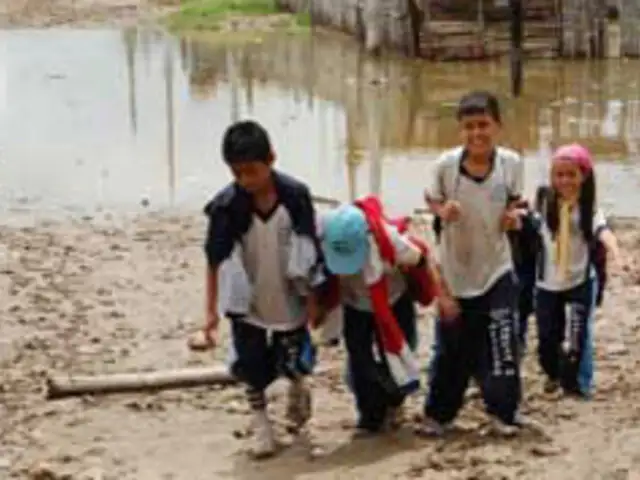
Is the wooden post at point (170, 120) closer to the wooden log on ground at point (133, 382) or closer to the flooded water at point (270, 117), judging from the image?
the flooded water at point (270, 117)

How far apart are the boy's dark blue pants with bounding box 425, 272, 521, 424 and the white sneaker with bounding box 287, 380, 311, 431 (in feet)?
1.72

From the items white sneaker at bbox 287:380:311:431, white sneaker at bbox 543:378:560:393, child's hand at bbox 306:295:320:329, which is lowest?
white sneaker at bbox 543:378:560:393

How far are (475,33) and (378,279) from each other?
2253 cm

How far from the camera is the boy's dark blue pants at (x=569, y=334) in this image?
7258 mm

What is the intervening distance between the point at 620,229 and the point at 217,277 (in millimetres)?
7095

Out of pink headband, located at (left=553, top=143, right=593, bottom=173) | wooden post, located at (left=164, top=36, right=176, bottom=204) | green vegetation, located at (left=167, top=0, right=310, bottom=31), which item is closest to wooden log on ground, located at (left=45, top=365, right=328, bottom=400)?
pink headband, located at (left=553, top=143, right=593, bottom=173)

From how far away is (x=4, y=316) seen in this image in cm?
1015

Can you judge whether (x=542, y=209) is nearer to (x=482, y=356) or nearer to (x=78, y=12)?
(x=482, y=356)

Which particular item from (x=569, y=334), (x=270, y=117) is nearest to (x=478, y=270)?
(x=569, y=334)

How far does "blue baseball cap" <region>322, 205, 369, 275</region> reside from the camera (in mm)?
6363

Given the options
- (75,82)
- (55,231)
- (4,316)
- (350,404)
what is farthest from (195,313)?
(75,82)

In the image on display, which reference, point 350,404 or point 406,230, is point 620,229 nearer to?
point 350,404

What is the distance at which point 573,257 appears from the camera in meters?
7.22

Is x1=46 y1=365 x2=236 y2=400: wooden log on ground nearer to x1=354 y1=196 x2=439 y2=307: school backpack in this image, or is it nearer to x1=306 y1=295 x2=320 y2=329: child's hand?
x1=306 y1=295 x2=320 y2=329: child's hand
